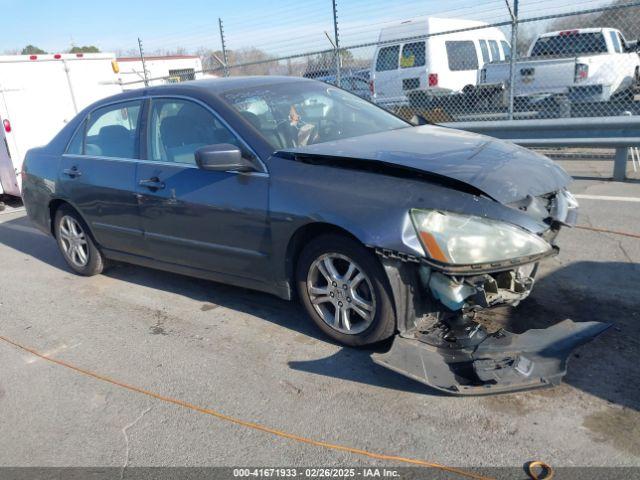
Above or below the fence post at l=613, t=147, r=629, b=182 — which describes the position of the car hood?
above

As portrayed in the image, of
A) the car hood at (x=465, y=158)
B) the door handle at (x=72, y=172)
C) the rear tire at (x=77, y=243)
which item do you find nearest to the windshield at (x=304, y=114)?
the car hood at (x=465, y=158)

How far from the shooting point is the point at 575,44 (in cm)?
1242

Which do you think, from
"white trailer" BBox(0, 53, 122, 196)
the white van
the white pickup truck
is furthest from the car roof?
the white van

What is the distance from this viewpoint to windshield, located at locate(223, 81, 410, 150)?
13.3 feet

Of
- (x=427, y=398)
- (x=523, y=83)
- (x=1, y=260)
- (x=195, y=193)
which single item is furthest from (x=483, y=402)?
(x=523, y=83)

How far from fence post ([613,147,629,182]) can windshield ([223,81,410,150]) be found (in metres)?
3.81

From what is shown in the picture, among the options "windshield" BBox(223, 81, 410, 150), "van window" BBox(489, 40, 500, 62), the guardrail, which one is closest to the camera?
"windshield" BBox(223, 81, 410, 150)

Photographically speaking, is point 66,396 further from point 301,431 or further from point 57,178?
point 57,178

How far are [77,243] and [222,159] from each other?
251cm

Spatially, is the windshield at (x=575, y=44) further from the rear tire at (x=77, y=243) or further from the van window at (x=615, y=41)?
the rear tire at (x=77, y=243)

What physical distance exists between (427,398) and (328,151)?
1.63 m

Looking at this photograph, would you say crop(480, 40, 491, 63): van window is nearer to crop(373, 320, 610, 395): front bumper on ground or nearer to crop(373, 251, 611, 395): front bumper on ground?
crop(373, 251, 611, 395): front bumper on ground

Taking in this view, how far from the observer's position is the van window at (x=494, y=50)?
13828mm

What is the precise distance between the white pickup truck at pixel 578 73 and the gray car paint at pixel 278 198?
735cm
